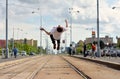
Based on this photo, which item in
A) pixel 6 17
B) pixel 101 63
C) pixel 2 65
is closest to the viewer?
pixel 2 65

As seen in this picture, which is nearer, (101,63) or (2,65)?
(2,65)

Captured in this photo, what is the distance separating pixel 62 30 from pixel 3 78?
35.0 feet

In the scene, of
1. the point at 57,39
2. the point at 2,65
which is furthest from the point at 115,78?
the point at 2,65

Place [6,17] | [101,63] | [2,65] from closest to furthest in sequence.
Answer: [2,65] → [101,63] → [6,17]

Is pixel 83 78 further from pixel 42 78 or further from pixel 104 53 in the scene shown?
pixel 104 53

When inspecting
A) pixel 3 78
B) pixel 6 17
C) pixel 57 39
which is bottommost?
pixel 3 78

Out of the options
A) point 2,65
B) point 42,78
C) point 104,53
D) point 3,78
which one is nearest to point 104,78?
point 42,78

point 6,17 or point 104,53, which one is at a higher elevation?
point 6,17

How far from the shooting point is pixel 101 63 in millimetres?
46000

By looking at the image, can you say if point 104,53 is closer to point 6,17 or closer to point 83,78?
point 6,17

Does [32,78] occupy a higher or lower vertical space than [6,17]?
lower

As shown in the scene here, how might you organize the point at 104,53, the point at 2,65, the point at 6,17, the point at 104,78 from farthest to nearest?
the point at 104,53
the point at 6,17
the point at 2,65
the point at 104,78

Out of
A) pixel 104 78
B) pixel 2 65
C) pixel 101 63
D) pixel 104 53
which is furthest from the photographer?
pixel 104 53

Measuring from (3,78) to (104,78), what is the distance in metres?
6.20
